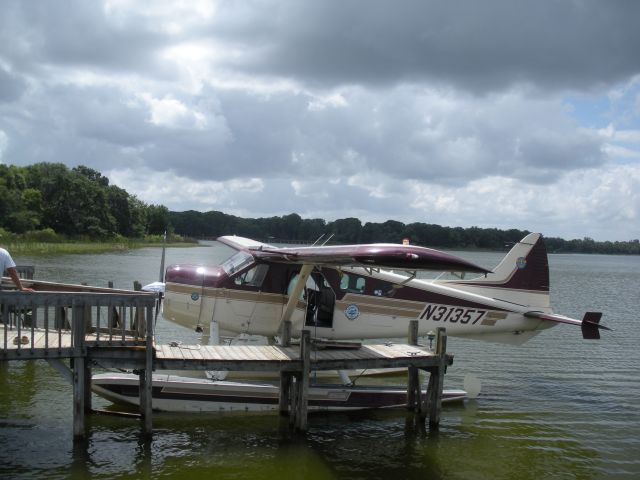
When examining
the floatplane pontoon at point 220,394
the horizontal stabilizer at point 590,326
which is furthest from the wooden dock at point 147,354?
the horizontal stabilizer at point 590,326

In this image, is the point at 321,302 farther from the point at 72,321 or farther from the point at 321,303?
the point at 72,321

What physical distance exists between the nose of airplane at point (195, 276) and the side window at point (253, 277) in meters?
0.30

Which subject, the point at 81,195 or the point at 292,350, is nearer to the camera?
the point at 292,350

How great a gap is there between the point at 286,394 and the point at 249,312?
165cm

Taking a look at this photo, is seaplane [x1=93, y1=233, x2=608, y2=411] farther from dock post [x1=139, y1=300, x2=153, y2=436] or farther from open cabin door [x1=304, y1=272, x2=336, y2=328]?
dock post [x1=139, y1=300, x2=153, y2=436]

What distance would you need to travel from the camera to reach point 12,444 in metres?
8.73

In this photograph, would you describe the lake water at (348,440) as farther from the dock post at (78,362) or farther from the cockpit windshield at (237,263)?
the cockpit windshield at (237,263)

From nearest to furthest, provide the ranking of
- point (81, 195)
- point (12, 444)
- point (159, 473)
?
point (159, 473), point (12, 444), point (81, 195)

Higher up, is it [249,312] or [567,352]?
[249,312]

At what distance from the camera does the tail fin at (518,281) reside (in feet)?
42.5

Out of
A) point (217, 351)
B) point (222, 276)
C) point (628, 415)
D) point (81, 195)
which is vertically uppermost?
point (81, 195)

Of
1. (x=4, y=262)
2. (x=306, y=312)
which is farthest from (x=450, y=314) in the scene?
(x=4, y=262)

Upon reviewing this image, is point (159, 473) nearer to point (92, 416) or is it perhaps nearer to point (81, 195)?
point (92, 416)

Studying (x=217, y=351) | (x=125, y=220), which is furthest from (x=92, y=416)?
(x=125, y=220)
